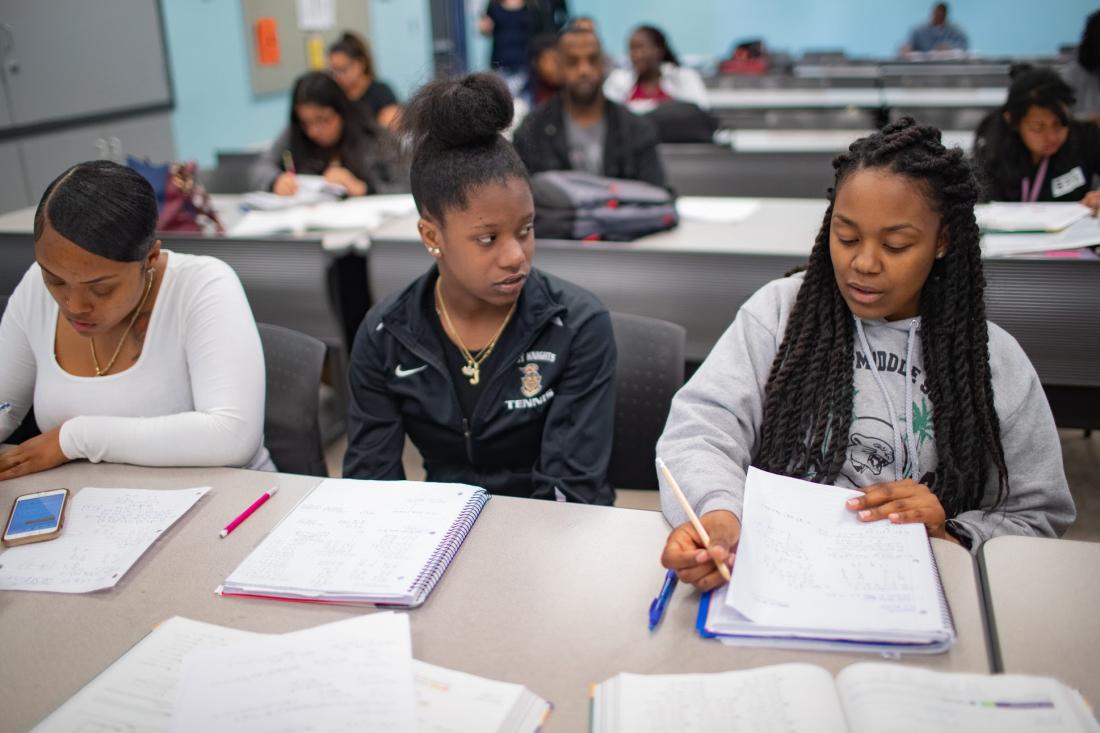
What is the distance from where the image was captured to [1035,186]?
2758 mm

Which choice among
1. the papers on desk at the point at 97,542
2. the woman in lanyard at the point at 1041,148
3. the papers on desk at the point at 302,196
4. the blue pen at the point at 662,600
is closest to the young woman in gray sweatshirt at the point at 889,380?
the blue pen at the point at 662,600

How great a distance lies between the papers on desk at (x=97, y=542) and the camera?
1.08 meters

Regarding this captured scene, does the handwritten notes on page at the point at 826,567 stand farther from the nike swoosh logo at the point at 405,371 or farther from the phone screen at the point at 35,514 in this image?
the phone screen at the point at 35,514

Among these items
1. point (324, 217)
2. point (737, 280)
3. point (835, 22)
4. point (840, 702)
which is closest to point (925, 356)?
point (840, 702)

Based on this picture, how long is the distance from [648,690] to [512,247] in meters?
0.80

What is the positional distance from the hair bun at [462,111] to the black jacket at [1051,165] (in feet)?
6.32

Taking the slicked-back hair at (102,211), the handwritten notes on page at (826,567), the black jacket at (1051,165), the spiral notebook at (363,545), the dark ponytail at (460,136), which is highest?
the dark ponytail at (460,136)

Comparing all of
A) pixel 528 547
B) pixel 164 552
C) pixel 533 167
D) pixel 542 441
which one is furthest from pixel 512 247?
pixel 533 167

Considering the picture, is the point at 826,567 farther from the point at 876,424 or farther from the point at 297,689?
the point at 297,689

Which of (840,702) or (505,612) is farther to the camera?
(505,612)

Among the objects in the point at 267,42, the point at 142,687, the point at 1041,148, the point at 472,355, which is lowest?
the point at 142,687

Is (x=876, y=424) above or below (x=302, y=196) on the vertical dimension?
below

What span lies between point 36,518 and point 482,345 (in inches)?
28.8

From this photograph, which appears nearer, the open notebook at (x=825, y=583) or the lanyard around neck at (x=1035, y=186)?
the open notebook at (x=825, y=583)
